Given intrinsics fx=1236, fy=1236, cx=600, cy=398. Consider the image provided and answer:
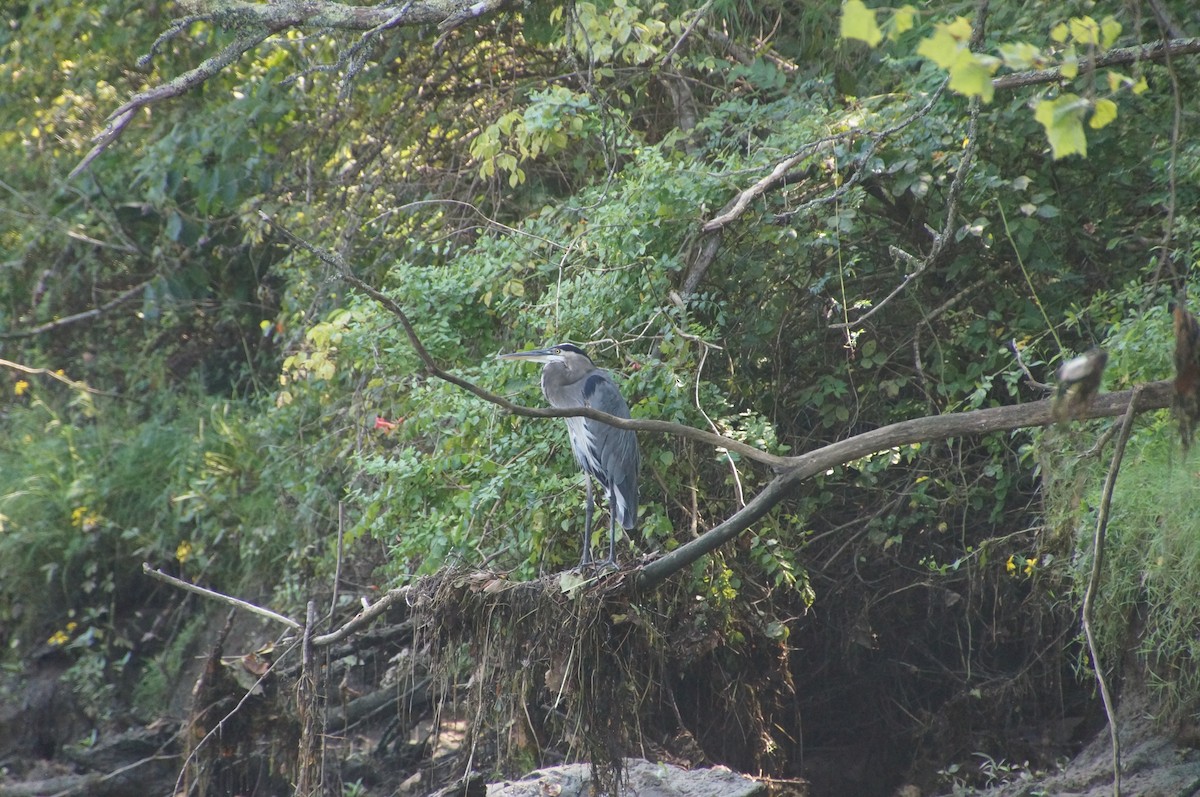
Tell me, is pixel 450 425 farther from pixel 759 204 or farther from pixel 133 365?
pixel 133 365

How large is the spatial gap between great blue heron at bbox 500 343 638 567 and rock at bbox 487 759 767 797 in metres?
0.74

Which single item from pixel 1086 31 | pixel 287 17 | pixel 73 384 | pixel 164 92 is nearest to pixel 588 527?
pixel 164 92

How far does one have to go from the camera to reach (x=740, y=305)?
5.04 metres

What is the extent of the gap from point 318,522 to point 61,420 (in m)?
2.97

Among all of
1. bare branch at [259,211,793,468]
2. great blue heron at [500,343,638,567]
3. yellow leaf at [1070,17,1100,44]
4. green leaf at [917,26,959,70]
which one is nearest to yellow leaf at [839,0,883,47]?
green leaf at [917,26,959,70]

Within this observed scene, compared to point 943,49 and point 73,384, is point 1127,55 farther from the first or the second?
point 73,384

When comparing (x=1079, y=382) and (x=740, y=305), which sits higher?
(x=740, y=305)

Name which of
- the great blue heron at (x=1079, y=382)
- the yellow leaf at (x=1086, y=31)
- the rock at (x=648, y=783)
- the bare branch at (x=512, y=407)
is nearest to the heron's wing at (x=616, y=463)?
the rock at (x=648, y=783)

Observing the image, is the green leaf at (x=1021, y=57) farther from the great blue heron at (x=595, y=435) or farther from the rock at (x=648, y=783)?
the rock at (x=648, y=783)

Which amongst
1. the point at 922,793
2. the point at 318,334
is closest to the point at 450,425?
the point at 318,334

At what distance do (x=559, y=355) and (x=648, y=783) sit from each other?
153 cm

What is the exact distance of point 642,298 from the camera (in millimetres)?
4637

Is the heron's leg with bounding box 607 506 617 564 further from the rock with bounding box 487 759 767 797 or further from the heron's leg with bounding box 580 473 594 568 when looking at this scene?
the rock with bounding box 487 759 767 797

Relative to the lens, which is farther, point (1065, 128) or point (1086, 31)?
point (1086, 31)
